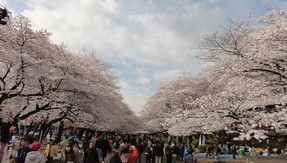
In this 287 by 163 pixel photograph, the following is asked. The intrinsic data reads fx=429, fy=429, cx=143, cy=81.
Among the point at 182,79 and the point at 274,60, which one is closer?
the point at 274,60

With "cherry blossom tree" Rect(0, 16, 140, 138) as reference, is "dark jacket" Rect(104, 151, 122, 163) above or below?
below

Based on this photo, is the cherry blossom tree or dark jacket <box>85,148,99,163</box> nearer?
dark jacket <box>85,148,99,163</box>

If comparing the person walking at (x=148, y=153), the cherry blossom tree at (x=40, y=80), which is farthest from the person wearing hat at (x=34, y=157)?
the person walking at (x=148, y=153)

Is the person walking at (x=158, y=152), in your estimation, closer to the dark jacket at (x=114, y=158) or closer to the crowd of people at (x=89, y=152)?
the crowd of people at (x=89, y=152)

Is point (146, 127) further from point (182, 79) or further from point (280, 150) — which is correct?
point (280, 150)

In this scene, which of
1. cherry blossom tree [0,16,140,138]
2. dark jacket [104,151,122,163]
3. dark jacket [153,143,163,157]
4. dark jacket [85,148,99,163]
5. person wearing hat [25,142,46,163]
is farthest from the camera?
dark jacket [153,143,163,157]

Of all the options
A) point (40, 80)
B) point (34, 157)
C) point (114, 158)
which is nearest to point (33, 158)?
point (34, 157)

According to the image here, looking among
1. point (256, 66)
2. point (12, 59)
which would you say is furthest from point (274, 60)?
point (12, 59)

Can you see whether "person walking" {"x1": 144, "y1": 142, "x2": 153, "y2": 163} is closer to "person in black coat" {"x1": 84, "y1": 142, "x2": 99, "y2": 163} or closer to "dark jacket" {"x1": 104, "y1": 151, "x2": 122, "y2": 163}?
"person in black coat" {"x1": 84, "y1": 142, "x2": 99, "y2": 163}

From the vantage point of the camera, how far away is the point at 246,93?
1900cm

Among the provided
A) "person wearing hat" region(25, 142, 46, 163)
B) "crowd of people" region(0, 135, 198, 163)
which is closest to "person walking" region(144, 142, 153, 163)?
"crowd of people" region(0, 135, 198, 163)

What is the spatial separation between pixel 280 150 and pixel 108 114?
1789 cm

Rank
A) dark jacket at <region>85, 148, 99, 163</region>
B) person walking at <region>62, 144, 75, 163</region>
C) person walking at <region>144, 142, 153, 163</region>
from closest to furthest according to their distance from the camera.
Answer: dark jacket at <region>85, 148, 99, 163</region> < person walking at <region>62, 144, 75, 163</region> < person walking at <region>144, 142, 153, 163</region>

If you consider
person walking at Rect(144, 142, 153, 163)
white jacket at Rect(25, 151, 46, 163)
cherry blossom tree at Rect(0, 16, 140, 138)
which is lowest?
white jacket at Rect(25, 151, 46, 163)
